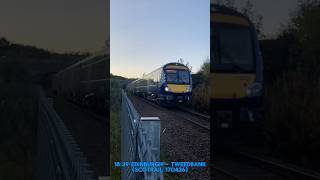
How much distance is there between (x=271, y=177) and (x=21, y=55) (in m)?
2.58

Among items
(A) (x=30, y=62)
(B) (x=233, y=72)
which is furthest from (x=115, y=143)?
(B) (x=233, y=72)

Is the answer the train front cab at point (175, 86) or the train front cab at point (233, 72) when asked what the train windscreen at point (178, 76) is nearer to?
the train front cab at point (175, 86)

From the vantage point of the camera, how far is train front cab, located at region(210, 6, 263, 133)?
390cm

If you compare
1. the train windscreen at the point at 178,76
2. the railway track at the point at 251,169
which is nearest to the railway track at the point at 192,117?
the railway track at the point at 251,169

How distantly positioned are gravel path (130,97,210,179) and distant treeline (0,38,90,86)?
70 centimetres

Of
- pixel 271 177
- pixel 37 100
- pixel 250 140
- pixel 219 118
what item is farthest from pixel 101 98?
pixel 271 177

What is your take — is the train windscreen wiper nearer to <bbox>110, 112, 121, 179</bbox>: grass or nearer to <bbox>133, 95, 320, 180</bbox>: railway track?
<bbox>133, 95, 320, 180</bbox>: railway track

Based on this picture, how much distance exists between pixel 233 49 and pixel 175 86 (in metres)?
0.66

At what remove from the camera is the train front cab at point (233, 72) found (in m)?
3.90

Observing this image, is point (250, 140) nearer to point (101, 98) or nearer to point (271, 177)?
point (271, 177)

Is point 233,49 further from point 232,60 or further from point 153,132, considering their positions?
point 153,132

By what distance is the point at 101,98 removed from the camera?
12.4 ft

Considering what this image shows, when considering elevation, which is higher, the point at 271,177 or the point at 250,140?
the point at 250,140

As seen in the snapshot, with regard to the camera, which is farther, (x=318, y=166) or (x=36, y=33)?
(x=318, y=166)
